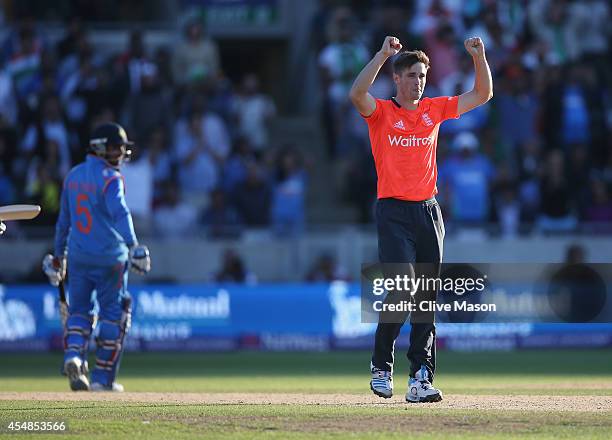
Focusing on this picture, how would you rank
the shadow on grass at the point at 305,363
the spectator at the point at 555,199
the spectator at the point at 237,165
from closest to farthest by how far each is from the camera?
the shadow on grass at the point at 305,363
the spectator at the point at 555,199
the spectator at the point at 237,165

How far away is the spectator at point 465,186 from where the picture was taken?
2200 centimetres

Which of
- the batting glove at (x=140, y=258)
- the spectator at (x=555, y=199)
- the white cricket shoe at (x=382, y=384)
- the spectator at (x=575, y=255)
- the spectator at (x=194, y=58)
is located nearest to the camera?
the white cricket shoe at (x=382, y=384)

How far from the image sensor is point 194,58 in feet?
78.6

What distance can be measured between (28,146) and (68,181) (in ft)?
29.7

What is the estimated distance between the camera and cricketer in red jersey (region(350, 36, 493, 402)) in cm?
1079

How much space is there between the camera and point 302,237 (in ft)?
71.4

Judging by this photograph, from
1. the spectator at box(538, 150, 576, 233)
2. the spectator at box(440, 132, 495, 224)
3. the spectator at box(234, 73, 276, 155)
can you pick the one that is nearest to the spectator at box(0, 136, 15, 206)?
the spectator at box(234, 73, 276, 155)

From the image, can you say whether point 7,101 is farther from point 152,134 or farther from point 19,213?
point 19,213

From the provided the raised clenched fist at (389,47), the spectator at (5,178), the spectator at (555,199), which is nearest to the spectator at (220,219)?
the spectator at (5,178)

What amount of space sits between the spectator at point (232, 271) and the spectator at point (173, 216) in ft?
2.50

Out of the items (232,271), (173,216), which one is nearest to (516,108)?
(232,271)

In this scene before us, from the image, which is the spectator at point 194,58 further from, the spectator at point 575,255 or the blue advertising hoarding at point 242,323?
the spectator at point 575,255

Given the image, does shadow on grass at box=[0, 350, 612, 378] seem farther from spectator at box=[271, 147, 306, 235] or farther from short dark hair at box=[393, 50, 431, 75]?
short dark hair at box=[393, 50, 431, 75]

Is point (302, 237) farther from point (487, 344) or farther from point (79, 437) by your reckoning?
point (79, 437)
